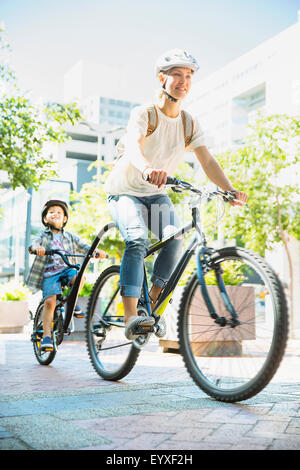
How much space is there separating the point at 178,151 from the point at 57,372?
2.34 m

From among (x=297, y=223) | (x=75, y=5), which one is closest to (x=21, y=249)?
(x=297, y=223)

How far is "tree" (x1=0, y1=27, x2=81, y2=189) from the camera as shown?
396 inches

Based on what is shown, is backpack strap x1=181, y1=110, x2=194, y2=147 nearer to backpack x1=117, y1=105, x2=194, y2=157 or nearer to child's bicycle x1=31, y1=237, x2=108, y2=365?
backpack x1=117, y1=105, x2=194, y2=157

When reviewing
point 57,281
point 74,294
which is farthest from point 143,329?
point 57,281

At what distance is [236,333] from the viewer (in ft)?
9.76

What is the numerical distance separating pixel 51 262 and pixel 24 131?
18.7 feet

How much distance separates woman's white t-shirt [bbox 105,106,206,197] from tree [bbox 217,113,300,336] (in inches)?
385

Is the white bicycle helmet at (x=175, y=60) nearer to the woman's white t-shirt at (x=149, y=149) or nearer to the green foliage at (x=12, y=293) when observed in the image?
the woman's white t-shirt at (x=149, y=149)

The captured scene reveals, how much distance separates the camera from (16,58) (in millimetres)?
10945

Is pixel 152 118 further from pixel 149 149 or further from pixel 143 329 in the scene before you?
pixel 143 329

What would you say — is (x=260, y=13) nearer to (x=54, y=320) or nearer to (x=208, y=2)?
(x=208, y=2)

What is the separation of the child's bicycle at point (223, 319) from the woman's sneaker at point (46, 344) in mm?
1655

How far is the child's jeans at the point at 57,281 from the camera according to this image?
5113 mm

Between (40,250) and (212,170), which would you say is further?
(40,250)
